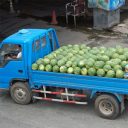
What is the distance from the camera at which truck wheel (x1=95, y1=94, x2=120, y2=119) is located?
976 centimetres

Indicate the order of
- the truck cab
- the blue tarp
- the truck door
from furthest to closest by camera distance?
the blue tarp < the truck door < the truck cab

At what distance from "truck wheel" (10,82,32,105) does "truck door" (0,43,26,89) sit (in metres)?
0.26

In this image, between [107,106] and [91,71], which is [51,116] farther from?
[91,71]

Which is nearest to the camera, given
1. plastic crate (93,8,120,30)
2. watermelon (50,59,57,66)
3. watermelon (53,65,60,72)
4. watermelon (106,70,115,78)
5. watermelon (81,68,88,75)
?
watermelon (106,70,115,78)

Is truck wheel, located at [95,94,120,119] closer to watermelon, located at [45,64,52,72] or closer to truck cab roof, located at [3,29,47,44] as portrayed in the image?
watermelon, located at [45,64,52,72]

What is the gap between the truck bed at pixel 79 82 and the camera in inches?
374

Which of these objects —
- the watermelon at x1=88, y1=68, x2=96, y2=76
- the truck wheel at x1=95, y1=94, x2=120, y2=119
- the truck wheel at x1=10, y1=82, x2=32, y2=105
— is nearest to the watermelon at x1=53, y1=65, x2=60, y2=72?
the watermelon at x1=88, y1=68, x2=96, y2=76

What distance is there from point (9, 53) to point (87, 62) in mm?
2447

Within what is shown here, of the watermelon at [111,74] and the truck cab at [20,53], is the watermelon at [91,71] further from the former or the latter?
the truck cab at [20,53]

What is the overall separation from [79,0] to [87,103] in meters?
12.9

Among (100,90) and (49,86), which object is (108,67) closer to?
(100,90)

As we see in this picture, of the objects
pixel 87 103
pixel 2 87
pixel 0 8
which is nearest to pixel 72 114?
pixel 87 103

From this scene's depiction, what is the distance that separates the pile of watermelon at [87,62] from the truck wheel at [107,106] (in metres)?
0.63

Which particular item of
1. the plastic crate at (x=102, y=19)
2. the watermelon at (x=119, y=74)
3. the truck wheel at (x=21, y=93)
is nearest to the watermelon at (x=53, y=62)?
the truck wheel at (x=21, y=93)
